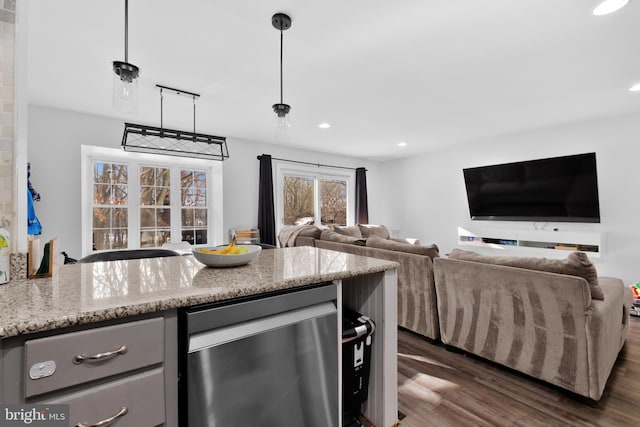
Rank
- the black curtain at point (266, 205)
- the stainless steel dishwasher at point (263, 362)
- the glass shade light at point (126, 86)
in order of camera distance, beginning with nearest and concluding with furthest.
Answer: the stainless steel dishwasher at point (263, 362), the glass shade light at point (126, 86), the black curtain at point (266, 205)

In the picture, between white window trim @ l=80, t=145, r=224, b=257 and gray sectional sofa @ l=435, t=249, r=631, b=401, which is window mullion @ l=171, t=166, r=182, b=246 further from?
gray sectional sofa @ l=435, t=249, r=631, b=401

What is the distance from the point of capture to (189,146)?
2.99 meters

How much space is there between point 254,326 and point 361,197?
221 inches

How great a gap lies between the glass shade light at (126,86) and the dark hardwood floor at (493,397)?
239 centimetres

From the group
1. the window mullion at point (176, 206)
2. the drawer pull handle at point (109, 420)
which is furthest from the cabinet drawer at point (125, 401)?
the window mullion at point (176, 206)

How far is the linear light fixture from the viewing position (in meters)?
2.69

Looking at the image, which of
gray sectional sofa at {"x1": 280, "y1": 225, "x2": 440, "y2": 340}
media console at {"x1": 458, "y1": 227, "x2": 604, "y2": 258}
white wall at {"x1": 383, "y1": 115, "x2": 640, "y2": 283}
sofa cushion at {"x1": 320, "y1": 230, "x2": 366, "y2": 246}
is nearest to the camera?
gray sectional sofa at {"x1": 280, "y1": 225, "x2": 440, "y2": 340}

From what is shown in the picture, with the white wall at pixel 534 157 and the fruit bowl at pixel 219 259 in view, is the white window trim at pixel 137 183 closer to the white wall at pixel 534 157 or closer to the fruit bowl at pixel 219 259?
the fruit bowl at pixel 219 259

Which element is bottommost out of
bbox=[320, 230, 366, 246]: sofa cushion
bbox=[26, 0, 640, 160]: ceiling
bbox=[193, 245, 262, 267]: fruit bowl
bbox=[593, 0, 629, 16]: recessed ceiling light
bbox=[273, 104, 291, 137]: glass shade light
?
bbox=[320, 230, 366, 246]: sofa cushion

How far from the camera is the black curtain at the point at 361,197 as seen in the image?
21.3ft

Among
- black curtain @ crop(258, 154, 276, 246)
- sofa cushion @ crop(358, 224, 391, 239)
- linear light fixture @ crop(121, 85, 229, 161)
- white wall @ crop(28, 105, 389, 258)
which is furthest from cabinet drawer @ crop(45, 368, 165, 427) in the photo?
sofa cushion @ crop(358, 224, 391, 239)

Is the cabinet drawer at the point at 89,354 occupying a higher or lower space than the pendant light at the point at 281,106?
lower

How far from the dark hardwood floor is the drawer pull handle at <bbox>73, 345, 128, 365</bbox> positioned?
4.91ft

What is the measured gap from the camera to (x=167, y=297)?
93 cm
